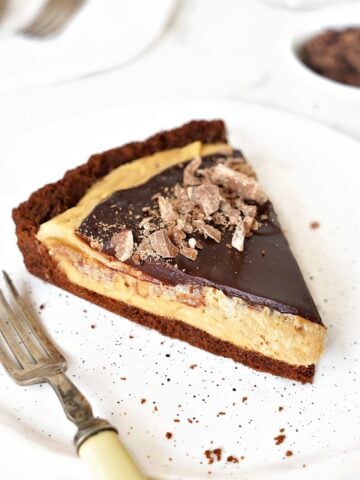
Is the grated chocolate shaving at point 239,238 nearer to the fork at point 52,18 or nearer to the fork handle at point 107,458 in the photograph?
the fork handle at point 107,458

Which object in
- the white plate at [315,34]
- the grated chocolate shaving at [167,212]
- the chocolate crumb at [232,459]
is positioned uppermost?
the grated chocolate shaving at [167,212]

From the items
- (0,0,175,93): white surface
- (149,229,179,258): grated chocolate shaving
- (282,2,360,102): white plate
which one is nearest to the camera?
(149,229,179,258): grated chocolate shaving

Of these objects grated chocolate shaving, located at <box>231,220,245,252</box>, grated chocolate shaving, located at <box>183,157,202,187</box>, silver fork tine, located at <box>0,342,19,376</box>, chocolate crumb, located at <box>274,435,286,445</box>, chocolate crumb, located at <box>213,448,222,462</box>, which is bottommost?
chocolate crumb, located at <box>274,435,286,445</box>

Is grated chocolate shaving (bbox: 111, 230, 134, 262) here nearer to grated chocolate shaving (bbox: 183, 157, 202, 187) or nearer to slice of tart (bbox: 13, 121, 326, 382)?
slice of tart (bbox: 13, 121, 326, 382)

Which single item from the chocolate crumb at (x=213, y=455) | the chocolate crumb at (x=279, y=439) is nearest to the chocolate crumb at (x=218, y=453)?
the chocolate crumb at (x=213, y=455)

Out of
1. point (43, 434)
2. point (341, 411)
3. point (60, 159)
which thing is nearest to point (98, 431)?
point (43, 434)

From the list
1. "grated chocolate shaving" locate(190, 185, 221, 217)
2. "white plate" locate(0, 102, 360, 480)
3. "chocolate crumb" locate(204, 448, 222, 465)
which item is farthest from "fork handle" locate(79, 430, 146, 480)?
"grated chocolate shaving" locate(190, 185, 221, 217)
